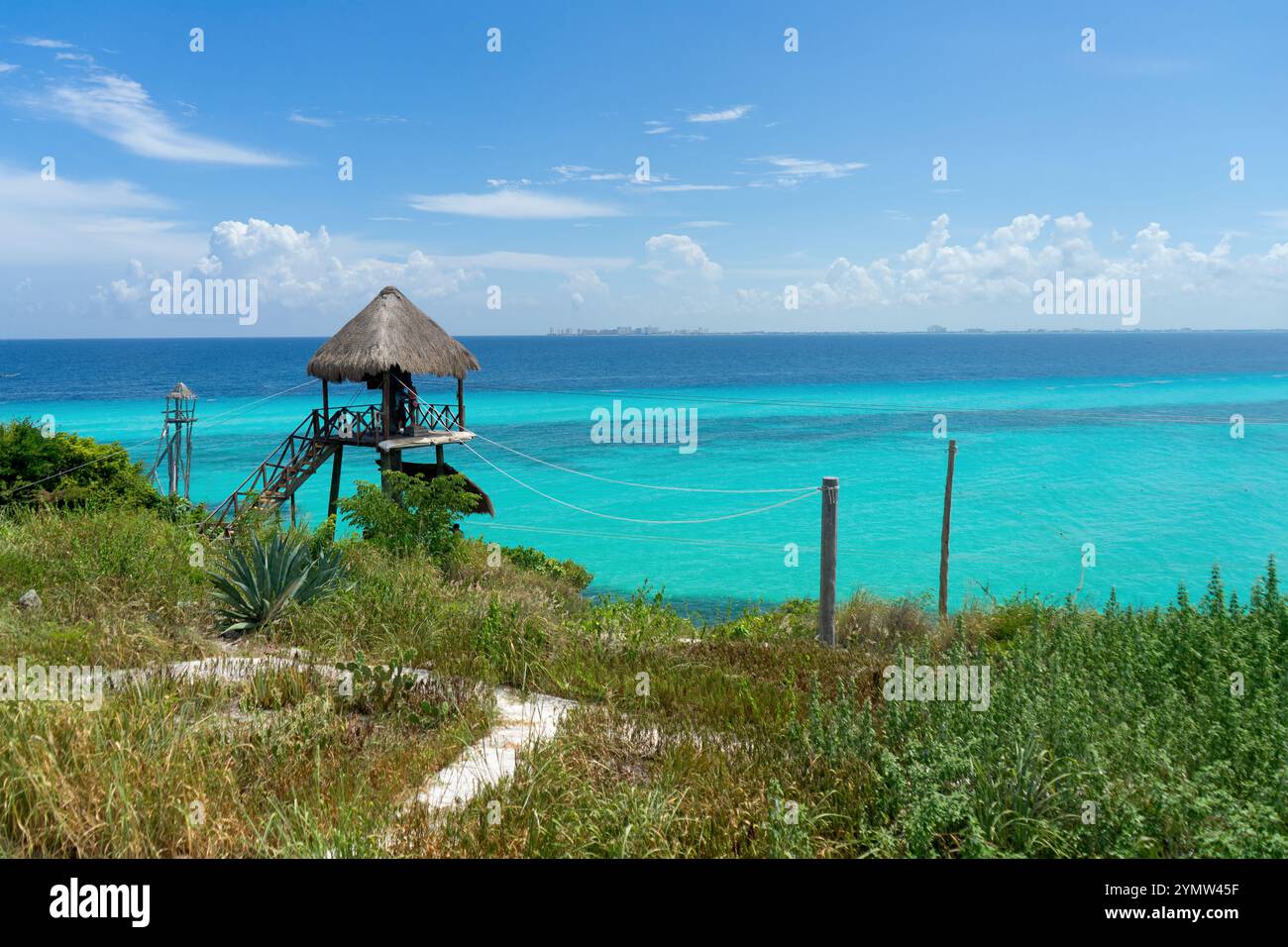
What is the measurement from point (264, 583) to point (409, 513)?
3.37m

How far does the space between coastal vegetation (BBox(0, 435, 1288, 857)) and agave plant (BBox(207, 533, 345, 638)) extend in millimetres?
146

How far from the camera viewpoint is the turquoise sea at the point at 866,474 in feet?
81.7

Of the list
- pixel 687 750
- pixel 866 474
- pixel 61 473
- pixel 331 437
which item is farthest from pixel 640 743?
pixel 866 474

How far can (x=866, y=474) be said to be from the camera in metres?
39.1

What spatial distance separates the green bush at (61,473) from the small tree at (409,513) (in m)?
4.46

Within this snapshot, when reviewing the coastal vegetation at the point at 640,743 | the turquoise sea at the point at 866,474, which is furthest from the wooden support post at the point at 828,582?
the turquoise sea at the point at 866,474

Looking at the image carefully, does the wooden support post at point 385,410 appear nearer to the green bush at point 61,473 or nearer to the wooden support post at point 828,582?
the green bush at point 61,473

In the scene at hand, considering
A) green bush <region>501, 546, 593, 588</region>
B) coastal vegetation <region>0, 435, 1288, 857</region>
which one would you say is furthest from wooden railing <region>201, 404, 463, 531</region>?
coastal vegetation <region>0, 435, 1288, 857</region>

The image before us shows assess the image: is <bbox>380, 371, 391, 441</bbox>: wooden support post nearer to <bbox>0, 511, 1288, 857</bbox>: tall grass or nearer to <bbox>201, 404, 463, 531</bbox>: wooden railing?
<bbox>201, 404, 463, 531</bbox>: wooden railing

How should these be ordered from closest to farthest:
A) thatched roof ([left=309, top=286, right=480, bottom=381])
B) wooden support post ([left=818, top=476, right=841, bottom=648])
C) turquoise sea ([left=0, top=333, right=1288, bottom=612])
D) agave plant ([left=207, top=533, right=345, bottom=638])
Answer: agave plant ([left=207, top=533, right=345, bottom=638]) < wooden support post ([left=818, top=476, right=841, bottom=648]) < thatched roof ([left=309, top=286, right=480, bottom=381]) < turquoise sea ([left=0, top=333, right=1288, bottom=612])

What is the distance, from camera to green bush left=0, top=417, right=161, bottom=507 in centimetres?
1273

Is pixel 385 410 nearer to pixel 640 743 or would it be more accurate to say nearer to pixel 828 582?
pixel 828 582
